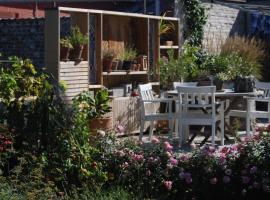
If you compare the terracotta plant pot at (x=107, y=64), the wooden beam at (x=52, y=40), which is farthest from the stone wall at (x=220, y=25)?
the wooden beam at (x=52, y=40)

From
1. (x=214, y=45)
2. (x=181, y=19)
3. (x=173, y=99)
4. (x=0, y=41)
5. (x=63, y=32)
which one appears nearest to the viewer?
(x=173, y=99)

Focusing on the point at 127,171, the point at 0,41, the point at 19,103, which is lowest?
the point at 127,171

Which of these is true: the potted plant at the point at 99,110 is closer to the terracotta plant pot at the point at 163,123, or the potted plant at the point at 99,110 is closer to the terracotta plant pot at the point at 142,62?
the terracotta plant pot at the point at 163,123

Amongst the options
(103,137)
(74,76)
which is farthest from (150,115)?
(103,137)

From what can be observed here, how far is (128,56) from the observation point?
1159 cm

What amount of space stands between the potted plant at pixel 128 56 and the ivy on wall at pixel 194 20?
2.86 m

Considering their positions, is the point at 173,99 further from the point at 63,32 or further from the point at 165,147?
the point at 165,147

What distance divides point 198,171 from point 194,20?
9.19 meters

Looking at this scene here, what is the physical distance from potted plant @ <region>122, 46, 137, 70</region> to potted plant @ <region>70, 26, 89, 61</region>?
156cm

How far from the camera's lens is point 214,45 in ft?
50.8

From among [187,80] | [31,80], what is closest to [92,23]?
[187,80]

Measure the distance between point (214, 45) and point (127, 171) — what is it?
32.6 ft

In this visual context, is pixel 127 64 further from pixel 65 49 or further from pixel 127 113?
pixel 65 49

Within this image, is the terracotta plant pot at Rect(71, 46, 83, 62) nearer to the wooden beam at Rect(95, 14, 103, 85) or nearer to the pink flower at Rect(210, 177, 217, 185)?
the wooden beam at Rect(95, 14, 103, 85)
